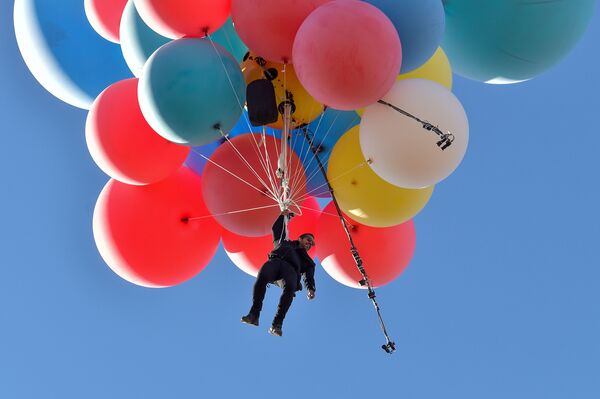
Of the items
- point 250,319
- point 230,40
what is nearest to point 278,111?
point 230,40

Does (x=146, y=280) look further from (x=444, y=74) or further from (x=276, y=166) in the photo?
(x=444, y=74)

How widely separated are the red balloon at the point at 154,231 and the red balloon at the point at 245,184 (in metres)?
0.30

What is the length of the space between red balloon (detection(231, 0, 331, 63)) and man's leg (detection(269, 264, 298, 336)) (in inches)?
61.6

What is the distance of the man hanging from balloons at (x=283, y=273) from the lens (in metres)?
6.11

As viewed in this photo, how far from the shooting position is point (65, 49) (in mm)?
6996

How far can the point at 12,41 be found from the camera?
783 cm

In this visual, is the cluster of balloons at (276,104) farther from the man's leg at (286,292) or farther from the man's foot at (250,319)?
the man's foot at (250,319)

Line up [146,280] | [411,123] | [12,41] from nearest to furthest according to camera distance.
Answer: [411,123] < [146,280] < [12,41]

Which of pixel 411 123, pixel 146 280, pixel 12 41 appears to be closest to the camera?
pixel 411 123

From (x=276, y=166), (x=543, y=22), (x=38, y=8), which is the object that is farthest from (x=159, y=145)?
(x=543, y=22)

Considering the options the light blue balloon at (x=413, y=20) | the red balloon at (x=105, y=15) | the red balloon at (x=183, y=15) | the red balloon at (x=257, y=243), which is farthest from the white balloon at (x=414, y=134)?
Answer: the red balloon at (x=105, y=15)

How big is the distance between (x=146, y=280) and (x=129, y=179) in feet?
2.89

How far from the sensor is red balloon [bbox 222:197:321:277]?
7.30 meters

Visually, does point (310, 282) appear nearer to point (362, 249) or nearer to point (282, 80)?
point (362, 249)
